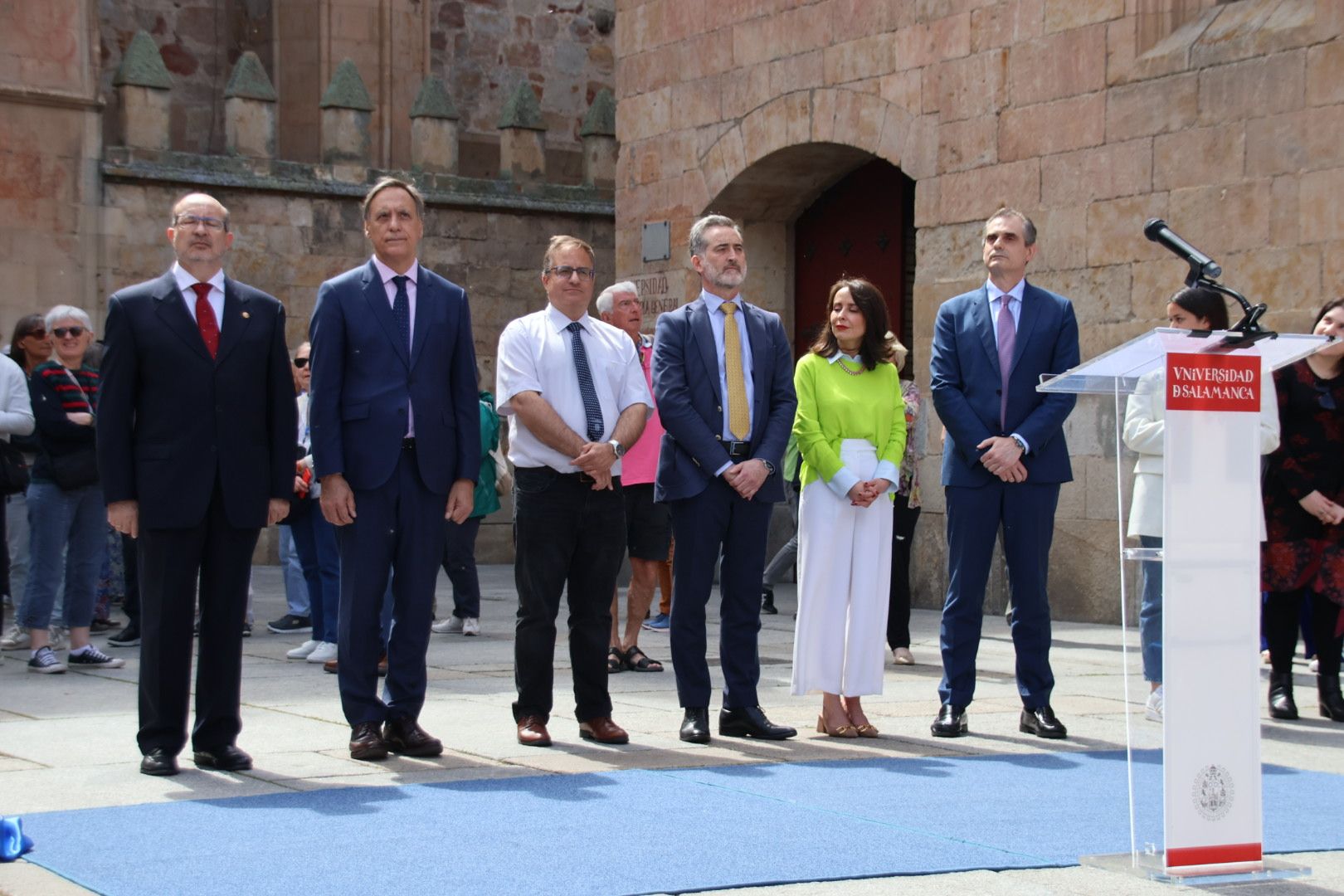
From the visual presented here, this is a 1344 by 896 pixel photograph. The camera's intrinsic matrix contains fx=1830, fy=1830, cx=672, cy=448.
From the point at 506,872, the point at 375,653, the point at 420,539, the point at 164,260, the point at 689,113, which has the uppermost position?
the point at 689,113

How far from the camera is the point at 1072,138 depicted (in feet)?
37.9

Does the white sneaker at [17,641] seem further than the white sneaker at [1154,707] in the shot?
Yes

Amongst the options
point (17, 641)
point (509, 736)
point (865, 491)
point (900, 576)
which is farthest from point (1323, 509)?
point (17, 641)

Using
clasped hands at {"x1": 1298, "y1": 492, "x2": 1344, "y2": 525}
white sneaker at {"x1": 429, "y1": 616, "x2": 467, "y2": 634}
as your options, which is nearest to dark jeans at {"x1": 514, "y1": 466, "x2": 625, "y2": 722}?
clasped hands at {"x1": 1298, "y1": 492, "x2": 1344, "y2": 525}

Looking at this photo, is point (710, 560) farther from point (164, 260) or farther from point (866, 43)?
point (164, 260)

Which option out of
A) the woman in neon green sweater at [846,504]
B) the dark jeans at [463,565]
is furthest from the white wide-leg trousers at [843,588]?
the dark jeans at [463,565]

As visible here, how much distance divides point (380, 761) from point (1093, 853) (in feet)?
7.92

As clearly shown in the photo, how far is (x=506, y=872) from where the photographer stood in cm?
436

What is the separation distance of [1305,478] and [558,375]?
10.6ft

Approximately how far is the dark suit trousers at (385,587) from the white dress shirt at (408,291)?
0.36 feet

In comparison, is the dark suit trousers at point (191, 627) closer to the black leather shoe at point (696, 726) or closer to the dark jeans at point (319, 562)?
the black leather shoe at point (696, 726)

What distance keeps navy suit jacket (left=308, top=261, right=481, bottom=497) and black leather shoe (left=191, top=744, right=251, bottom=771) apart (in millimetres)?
938

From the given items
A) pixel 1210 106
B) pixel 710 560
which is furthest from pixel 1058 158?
pixel 710 560

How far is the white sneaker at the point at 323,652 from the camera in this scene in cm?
912
